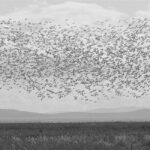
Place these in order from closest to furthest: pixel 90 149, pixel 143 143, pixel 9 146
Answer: pixel 90 149
pixel 9 146
pixel 143 143

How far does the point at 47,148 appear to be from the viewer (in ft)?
43.0

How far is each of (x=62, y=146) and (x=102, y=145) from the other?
114 cm

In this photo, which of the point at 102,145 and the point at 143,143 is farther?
the point at 143,143

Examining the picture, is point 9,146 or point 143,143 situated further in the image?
point 143,143

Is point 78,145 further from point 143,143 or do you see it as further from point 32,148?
point 143,143

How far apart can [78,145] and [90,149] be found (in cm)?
84

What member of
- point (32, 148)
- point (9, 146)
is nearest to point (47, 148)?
point (32, 148)

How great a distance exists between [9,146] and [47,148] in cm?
140

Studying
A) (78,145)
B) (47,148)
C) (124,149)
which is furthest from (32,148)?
(124,149)

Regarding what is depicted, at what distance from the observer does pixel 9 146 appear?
14023 mm

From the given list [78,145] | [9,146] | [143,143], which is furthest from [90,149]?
[143,143]

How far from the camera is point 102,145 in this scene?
1408cm

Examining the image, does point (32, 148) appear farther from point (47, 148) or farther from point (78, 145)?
point (78, 145)

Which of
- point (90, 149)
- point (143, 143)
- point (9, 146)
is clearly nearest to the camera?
point (90, 149)
